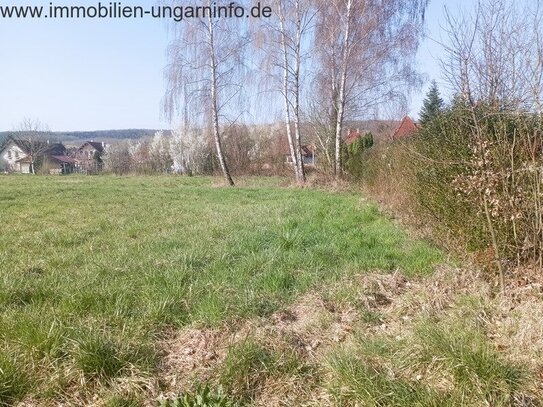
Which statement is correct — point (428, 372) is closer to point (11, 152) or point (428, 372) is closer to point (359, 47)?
point (359, 47)

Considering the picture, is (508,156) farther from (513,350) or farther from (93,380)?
(93,380)

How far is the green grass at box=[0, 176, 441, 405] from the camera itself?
2.42m

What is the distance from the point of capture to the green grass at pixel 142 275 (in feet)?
7.94

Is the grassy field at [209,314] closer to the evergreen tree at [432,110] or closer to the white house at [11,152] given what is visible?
the evergreen tree at [432,110]

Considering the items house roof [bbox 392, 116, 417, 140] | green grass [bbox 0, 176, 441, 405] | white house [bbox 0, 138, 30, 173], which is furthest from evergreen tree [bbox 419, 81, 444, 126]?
white house [bbox 0, 138, 30, 173]

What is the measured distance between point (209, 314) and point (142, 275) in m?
1.28

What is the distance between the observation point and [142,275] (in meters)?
3.97

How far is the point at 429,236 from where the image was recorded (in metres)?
5.43

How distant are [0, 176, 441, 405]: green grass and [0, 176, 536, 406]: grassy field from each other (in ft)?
0.04

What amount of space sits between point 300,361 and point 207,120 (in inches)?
698

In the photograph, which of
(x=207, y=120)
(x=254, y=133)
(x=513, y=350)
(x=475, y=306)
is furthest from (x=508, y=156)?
(x=254, y=133)

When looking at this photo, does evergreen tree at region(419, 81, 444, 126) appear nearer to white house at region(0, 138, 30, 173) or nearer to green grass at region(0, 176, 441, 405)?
green grass at region(0, 176, 441, 405)

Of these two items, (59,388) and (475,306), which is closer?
(59,388)

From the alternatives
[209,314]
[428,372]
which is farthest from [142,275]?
[428,372]
